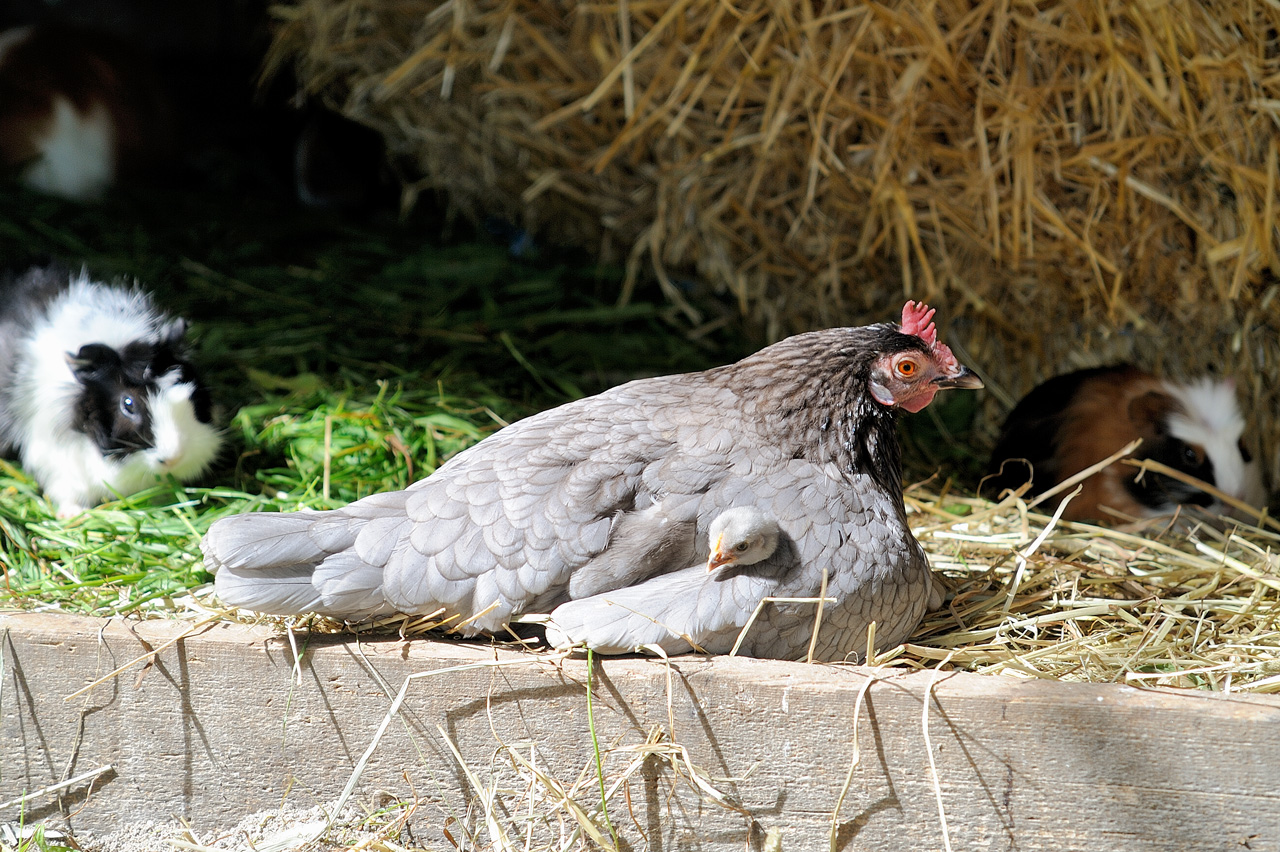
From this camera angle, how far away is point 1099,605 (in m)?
2.17

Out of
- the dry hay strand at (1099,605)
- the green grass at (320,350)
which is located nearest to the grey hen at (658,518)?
the dry hay strand at (1099,605)

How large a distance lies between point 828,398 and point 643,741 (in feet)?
2.47

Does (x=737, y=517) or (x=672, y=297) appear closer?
(x=737, y=517)

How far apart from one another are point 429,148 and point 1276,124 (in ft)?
10.7

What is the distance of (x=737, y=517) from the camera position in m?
1.74

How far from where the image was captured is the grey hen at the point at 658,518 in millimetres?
1746

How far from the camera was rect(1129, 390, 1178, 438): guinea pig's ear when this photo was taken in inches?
118

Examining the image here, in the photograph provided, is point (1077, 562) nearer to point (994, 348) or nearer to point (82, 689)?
point (994, 348)

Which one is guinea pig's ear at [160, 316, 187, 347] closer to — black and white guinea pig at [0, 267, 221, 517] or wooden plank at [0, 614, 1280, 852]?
black and white guinea pig at [0, 267, 221, 517]

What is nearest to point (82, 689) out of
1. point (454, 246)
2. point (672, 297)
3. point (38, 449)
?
point (38, 449)

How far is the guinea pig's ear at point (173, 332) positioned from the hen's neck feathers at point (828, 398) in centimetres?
164

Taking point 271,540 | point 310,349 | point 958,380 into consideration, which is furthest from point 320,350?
point 958,380

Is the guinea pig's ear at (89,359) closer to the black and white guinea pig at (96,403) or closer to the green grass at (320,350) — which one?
the black and white guinea pig at (96,403)

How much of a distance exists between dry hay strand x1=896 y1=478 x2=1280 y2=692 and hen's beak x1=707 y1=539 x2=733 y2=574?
383 mm
